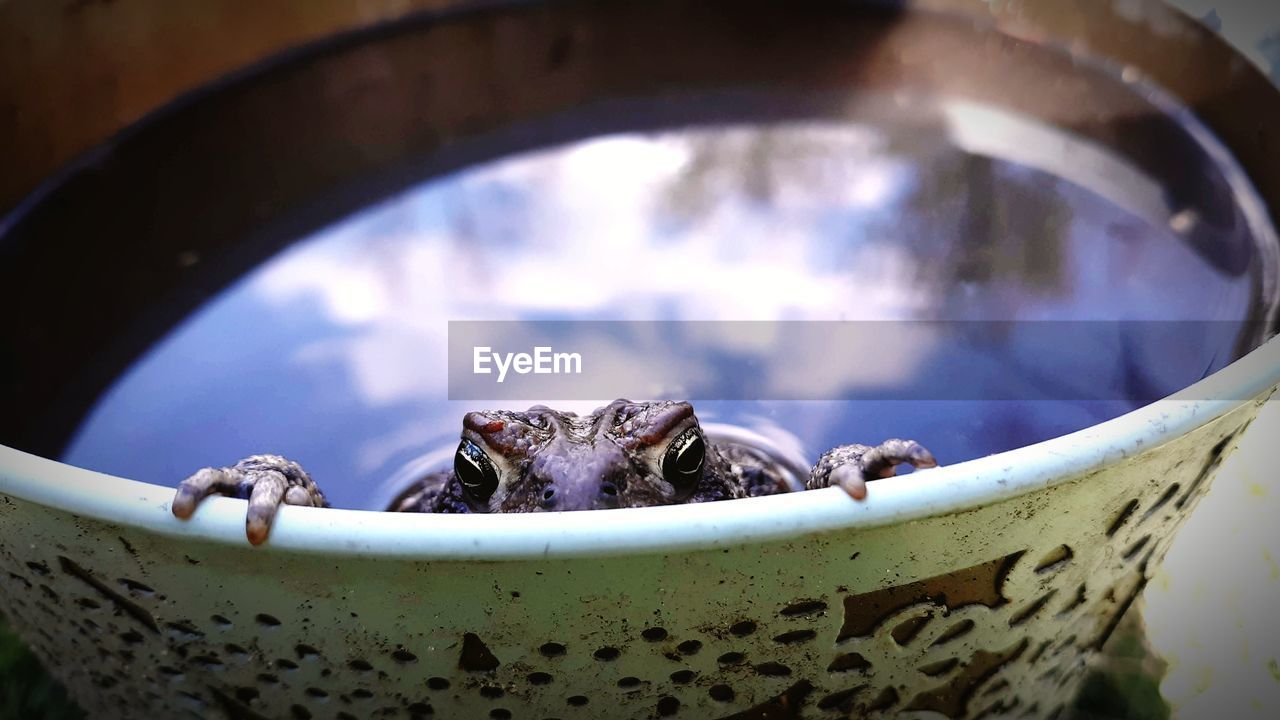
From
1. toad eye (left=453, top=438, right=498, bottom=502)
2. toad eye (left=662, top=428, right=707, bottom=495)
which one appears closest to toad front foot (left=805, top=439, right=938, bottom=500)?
toad eye (left=662, top=428, right=707, bottom=495)

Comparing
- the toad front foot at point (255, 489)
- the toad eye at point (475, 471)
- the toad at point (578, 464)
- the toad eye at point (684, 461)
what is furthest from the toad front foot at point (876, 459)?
the toad front foot at point (255, 489)

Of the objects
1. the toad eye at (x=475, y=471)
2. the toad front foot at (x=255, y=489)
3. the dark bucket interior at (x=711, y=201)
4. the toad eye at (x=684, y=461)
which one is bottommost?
the toad front foot at (x=255, y=489)

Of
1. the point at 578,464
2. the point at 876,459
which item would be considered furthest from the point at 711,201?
the point at 578,464

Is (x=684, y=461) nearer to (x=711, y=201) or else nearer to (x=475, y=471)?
(x=475, y=471)

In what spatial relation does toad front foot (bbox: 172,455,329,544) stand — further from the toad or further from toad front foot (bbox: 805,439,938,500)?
toad front foot (bbox: 805,439,938,500)

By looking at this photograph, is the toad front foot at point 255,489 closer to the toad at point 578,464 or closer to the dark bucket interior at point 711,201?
the toad at point 578,464

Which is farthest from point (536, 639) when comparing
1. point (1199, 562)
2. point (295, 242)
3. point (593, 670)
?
point (295, 242)
